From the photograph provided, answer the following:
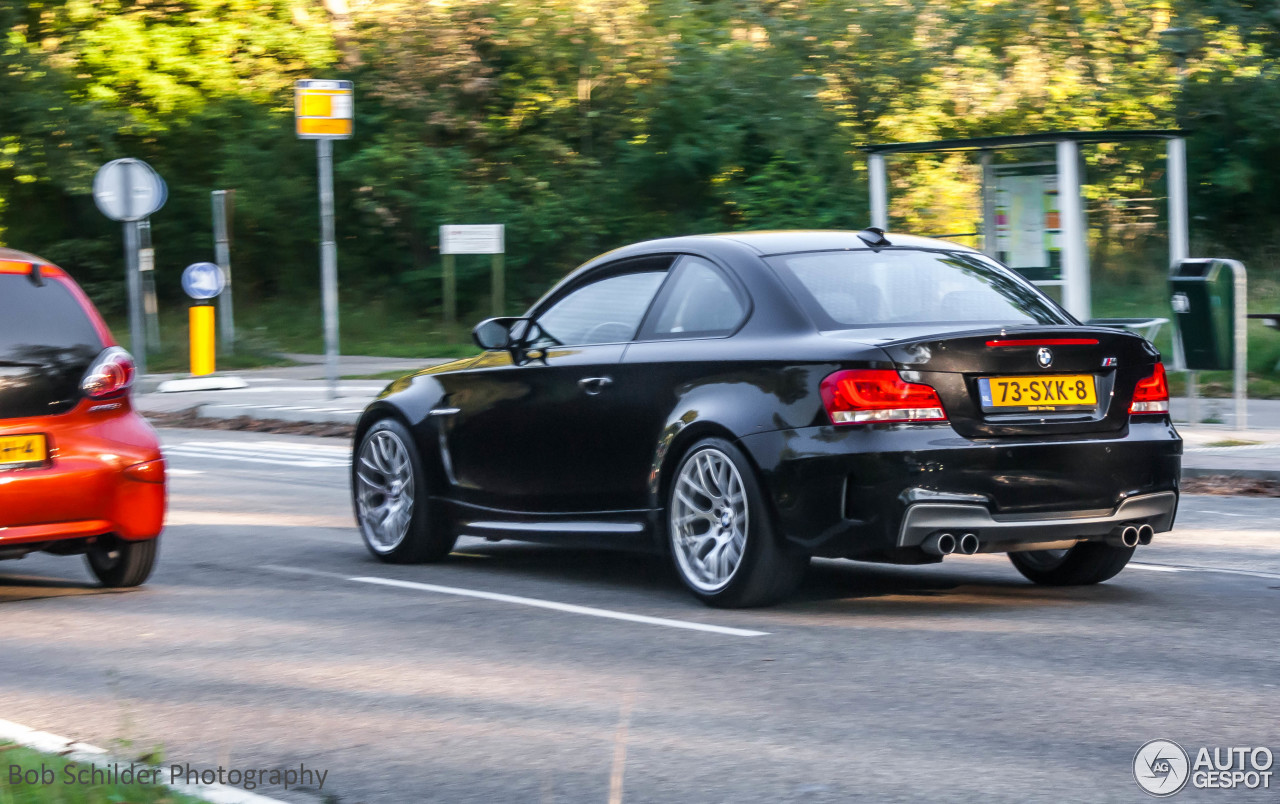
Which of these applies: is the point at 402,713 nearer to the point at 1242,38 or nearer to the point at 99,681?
the point at 99,681

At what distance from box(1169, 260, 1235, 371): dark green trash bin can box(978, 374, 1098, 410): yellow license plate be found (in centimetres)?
729

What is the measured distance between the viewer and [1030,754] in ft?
15.0

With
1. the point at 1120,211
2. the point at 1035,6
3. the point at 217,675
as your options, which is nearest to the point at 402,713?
the point at 217,675

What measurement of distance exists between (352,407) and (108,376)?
10399 millimetres

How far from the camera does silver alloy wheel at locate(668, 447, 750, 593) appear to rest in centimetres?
666

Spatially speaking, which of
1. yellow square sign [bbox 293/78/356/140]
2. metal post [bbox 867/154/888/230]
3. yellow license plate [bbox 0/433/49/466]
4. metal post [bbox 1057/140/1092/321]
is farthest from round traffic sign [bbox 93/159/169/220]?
yellow license plate [bbox 0/433/49/466]

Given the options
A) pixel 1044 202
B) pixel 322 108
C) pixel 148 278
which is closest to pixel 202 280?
pixel 148 278

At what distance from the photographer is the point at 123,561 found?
791cm

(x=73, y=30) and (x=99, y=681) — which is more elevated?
(x=73, y=30)

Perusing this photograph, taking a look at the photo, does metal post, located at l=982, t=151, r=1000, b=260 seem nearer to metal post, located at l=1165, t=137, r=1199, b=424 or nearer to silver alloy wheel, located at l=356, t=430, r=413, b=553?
metal post, located at l=1165, t=137, r=1199, b=424

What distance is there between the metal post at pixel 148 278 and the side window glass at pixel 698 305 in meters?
16.2

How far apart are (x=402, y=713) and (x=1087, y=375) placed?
288 cm

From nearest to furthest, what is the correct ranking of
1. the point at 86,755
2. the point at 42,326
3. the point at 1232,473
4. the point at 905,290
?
the point at 86,755 < the point at 905,290 < the point at 42,326 < the point at 1232,473

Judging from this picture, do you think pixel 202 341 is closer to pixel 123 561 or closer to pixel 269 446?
pixel 269 446
